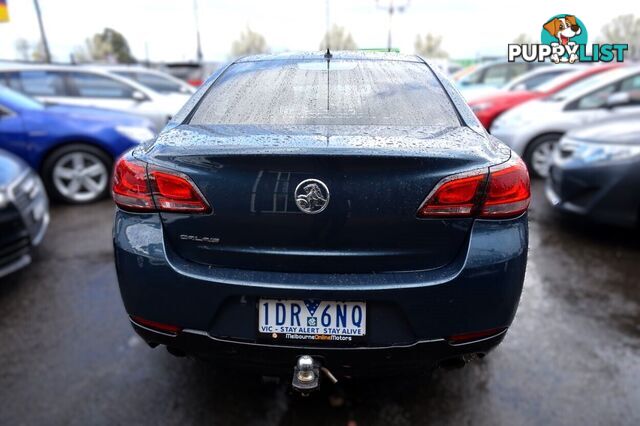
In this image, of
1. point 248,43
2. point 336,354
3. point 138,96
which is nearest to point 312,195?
point 336,354

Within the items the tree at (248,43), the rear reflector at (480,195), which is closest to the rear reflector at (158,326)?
the rear reflector at (480,195)

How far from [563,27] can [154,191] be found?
4822 millimetres

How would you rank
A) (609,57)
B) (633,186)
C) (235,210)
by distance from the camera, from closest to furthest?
(235,210) < (633,186) < (609,57)

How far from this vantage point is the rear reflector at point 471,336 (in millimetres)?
1759

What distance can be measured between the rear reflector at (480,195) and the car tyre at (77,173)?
15.8 ft

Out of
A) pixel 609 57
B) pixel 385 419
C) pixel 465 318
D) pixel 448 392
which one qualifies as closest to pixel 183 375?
pixel 385 419

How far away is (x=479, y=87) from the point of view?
1138cm

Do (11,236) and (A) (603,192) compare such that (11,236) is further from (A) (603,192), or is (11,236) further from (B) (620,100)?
(B) (620,100)

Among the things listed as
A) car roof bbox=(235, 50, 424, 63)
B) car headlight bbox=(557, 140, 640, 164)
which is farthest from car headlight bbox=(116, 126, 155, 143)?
car headlight bbox=(557, 140, 640, 164)

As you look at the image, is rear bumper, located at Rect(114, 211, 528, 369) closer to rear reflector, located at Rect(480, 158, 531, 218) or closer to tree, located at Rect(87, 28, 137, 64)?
rear reflector, located at Rect(480, 158, 531, 218)

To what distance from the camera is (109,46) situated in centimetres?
5194

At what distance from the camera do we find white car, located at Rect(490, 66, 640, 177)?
20.3 feet

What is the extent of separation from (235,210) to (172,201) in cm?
24

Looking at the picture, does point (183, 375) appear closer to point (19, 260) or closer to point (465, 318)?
point (465, 318)
